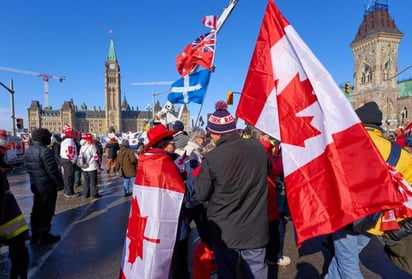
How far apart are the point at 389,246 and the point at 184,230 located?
2.00m

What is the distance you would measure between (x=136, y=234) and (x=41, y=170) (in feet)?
10.9

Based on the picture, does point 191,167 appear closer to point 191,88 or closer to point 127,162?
point 191,88

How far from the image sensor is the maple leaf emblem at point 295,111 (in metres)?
2.47

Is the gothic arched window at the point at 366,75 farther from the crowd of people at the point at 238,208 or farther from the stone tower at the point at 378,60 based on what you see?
the crowd of people at the point at 238,208

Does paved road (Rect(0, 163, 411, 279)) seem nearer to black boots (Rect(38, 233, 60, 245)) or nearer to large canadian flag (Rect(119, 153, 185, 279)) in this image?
black boots (Rect(38, 233, 60, 245))

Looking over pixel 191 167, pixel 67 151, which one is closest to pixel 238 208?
pixel 191 167

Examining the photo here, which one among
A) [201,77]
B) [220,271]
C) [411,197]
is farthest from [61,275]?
[201,77]

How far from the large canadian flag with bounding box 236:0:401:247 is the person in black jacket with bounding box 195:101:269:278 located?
34 centimetres

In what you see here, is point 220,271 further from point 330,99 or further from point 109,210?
point 109,210

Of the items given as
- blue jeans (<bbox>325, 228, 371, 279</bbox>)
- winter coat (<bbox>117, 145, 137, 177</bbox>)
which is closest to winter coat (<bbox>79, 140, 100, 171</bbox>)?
winter coat (<bbox>117, 145, 137, 177</bbox>)

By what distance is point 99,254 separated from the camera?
4.85m

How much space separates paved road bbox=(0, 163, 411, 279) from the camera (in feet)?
13.6

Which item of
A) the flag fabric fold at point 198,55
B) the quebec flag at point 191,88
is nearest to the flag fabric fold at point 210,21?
the flag fabric fold at point 198,55

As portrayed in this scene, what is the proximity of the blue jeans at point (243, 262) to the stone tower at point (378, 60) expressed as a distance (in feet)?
208
